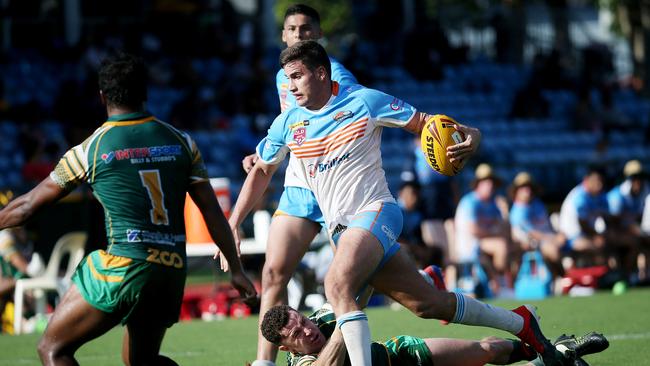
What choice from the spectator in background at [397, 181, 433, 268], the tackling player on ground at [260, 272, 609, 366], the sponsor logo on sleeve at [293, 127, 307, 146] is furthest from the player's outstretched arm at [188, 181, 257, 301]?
the spectator in background at [397, 181, 433, 268]

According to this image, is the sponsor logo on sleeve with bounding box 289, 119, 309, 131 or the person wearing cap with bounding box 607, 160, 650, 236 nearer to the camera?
the sponsor logo on sleeve with bounding box 289, 119, 309, 131

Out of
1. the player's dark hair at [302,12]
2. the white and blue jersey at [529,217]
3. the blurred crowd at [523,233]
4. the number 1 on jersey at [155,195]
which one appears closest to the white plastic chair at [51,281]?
the blurred crowd at [523,233]

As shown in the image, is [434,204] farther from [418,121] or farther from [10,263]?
[418,121]

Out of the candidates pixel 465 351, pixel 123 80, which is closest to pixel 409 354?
pixel 465 351

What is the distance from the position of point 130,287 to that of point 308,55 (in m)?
1.86

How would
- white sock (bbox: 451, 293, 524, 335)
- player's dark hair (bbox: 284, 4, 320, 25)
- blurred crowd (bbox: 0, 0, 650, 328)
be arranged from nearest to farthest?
white sock (bbox: 451, 293, 524, 335) → player's dark hair (bbox: 284, 4, 320, 25) → blurred crowd (bbox: 0, 0, 650, 328)

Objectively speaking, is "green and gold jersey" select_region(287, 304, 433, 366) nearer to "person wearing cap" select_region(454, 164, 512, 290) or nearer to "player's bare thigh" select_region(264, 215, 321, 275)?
"player's bare thigh" select_region(264, 215, 321, 275)

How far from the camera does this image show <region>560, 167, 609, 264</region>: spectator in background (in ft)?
55.1

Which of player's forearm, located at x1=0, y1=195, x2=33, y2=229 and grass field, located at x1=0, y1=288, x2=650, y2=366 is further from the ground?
player's forearm, located at x1=0, y1=195, x2=33, y2=229

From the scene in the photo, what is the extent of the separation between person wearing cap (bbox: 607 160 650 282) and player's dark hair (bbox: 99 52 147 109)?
40.4 feet

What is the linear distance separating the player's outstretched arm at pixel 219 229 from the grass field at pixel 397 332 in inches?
94.9

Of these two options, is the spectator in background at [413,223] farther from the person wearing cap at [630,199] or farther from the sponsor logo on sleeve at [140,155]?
the sponsor logo on sleeve at [140,155]

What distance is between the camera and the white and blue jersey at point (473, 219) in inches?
626

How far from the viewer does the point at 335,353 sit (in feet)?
21.0
